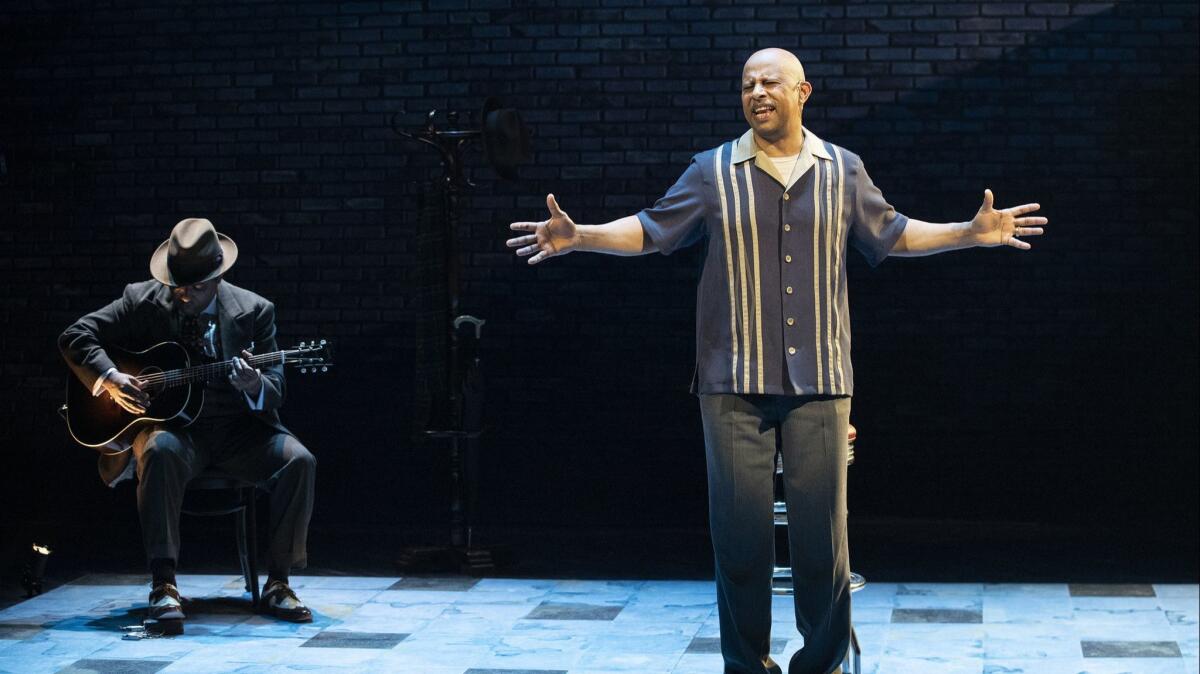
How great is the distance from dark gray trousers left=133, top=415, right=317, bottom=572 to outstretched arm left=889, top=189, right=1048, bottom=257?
239 cm

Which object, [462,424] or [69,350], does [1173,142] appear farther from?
[69,350]

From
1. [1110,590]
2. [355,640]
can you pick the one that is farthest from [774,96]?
[1110,590]

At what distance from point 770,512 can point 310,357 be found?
2.28 m

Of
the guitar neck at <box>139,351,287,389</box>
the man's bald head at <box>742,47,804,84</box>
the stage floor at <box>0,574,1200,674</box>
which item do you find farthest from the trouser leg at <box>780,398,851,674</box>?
the guitar neck at <box>139,351,287,389</box>

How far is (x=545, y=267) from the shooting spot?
6918mm

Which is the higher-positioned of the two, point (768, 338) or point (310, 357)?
point (768, 338)

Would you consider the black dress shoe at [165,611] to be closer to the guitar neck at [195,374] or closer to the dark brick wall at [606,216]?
the guitar neck at [195,374]

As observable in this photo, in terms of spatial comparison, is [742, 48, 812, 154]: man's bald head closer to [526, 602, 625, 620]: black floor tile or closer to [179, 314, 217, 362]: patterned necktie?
[526, 602, 625, 620]: black floor tile

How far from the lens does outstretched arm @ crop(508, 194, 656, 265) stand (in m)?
3.16

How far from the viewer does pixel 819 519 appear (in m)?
3.18

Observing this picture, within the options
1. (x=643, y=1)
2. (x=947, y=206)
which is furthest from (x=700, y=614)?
(x=643, y=1)

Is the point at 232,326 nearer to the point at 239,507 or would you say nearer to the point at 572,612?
the point at 239,507

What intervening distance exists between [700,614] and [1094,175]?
2.82 meters

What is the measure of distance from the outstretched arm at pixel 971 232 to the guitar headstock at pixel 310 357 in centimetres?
227
